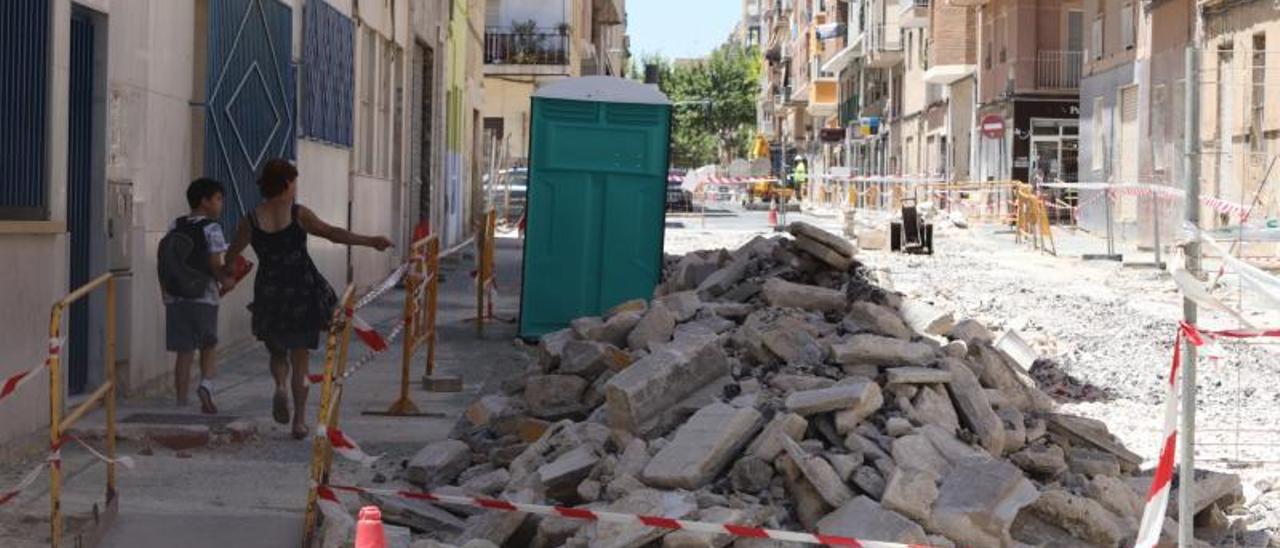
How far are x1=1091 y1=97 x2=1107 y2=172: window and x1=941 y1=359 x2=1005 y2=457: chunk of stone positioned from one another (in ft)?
102

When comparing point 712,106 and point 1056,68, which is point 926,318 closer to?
point 1056,68

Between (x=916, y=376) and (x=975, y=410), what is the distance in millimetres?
309

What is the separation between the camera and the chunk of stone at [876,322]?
1067 cm

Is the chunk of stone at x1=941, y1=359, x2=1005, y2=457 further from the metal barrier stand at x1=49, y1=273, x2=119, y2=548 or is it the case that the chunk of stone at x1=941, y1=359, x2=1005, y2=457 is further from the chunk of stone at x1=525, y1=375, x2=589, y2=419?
the metal barrier stand at x1=49, y1=273, x2=119, y2=548

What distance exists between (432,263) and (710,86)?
378ft

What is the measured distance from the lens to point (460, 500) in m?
7.33

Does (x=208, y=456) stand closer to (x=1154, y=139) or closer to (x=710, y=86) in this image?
(x=1154, y=139)

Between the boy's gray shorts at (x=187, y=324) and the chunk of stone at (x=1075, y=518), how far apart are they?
17.1ft

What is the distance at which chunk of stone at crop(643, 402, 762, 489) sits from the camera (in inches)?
306

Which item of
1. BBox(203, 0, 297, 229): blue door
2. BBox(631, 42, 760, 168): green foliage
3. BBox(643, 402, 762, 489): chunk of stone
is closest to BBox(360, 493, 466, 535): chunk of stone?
BBox(643, 402, 762, 489): chunk of stone

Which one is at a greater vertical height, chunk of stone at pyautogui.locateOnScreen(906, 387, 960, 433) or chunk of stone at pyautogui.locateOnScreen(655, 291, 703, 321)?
chunk of stone at pyautogui.locateOnScreen(655, 291, 703, 321)

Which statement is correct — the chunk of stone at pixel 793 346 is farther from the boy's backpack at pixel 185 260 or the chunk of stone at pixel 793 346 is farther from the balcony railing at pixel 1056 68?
the balcony railing at pixel 1056 68

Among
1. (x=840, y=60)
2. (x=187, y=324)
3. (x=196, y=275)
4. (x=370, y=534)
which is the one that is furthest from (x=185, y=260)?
(x=840, y=60)

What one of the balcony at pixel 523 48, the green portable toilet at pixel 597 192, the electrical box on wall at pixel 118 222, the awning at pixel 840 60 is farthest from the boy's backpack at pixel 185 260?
the awning at pixel 840 60
